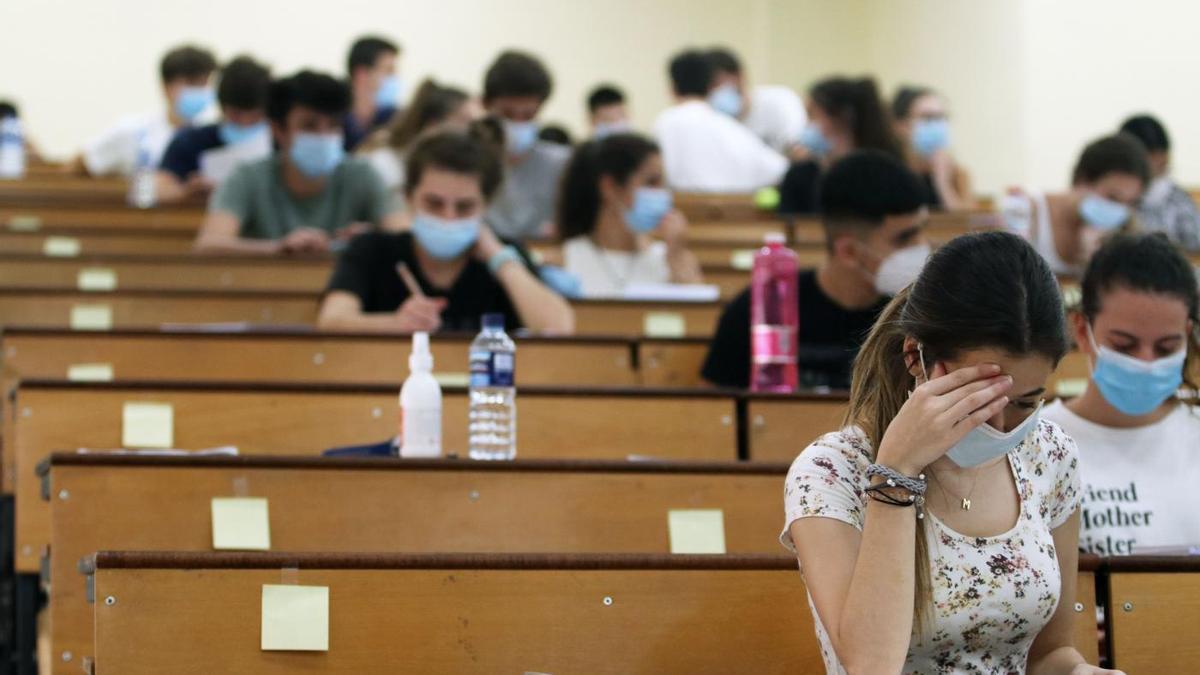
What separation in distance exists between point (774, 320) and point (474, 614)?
185cm

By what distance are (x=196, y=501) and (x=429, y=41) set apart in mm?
8226

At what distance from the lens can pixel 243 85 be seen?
6832 mm

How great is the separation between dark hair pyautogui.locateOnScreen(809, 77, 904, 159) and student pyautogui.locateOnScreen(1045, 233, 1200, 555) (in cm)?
394

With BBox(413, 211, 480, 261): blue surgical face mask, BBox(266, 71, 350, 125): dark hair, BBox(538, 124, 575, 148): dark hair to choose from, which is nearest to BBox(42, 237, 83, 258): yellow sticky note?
BBox(266, 71, 350, 125): dark hair

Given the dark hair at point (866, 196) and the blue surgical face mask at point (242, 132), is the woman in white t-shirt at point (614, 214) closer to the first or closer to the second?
the dark hair at point (866, 196)

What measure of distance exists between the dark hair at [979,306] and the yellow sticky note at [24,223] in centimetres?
480

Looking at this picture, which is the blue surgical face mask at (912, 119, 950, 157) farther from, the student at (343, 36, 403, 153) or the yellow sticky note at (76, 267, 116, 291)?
the yellow sticky note at (76, 267, 116, 291)

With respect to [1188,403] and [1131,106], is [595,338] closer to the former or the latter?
[1188,403]

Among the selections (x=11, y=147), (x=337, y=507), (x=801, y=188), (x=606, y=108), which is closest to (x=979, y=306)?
(x=337, y=507)

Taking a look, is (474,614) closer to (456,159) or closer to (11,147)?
(456,159)

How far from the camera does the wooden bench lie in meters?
2.97

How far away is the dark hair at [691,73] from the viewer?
8102mm

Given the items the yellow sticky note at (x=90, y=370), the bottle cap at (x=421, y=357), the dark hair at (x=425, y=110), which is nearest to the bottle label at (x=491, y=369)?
the bottle cap at (x=421, y=357)

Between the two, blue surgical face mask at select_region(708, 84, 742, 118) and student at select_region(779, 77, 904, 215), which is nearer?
student at select_region(779, 77, 904, 215)
